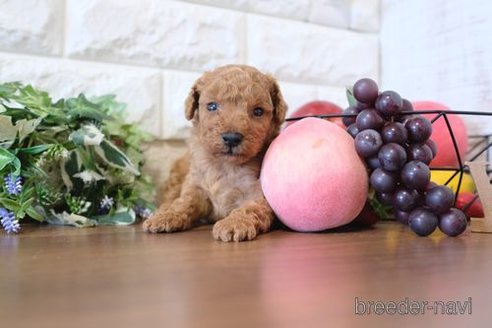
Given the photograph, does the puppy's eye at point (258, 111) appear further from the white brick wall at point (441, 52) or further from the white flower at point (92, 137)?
the white brick wall at point (441, 52)

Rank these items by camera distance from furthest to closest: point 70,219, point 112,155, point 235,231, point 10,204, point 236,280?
1. point 112,155
2. point 70,219
3. point 10,204
4. point 235,231
5. point 236,280

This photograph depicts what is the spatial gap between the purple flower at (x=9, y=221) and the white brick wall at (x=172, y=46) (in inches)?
17.6

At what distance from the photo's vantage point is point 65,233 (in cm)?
90

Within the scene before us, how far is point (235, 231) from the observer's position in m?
0.81

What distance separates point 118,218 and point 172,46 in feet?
1.96

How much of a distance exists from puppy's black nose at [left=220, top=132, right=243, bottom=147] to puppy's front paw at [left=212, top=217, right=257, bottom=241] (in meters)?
0.19

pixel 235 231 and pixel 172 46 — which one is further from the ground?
pixel 172 46

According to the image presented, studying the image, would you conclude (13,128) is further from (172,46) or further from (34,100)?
(172,46)

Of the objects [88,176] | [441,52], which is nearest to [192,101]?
[88,176]

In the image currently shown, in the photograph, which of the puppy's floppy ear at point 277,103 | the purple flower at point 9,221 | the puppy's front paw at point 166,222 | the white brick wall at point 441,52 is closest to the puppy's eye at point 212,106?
the puppy's floppy ear at point 277,103

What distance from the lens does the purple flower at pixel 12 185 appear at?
3.04 ft

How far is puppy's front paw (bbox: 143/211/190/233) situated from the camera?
920mm

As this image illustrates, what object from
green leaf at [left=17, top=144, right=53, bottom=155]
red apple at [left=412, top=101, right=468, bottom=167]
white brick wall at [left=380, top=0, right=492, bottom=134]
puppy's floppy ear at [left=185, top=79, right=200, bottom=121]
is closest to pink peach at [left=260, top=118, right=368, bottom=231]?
puppy's floppy ear at [left=185, top=79, right=200, bottom=121]

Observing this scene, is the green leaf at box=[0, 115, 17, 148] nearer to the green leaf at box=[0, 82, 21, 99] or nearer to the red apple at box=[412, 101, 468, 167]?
the green leaf at box=[0, 82, 21, 99]
